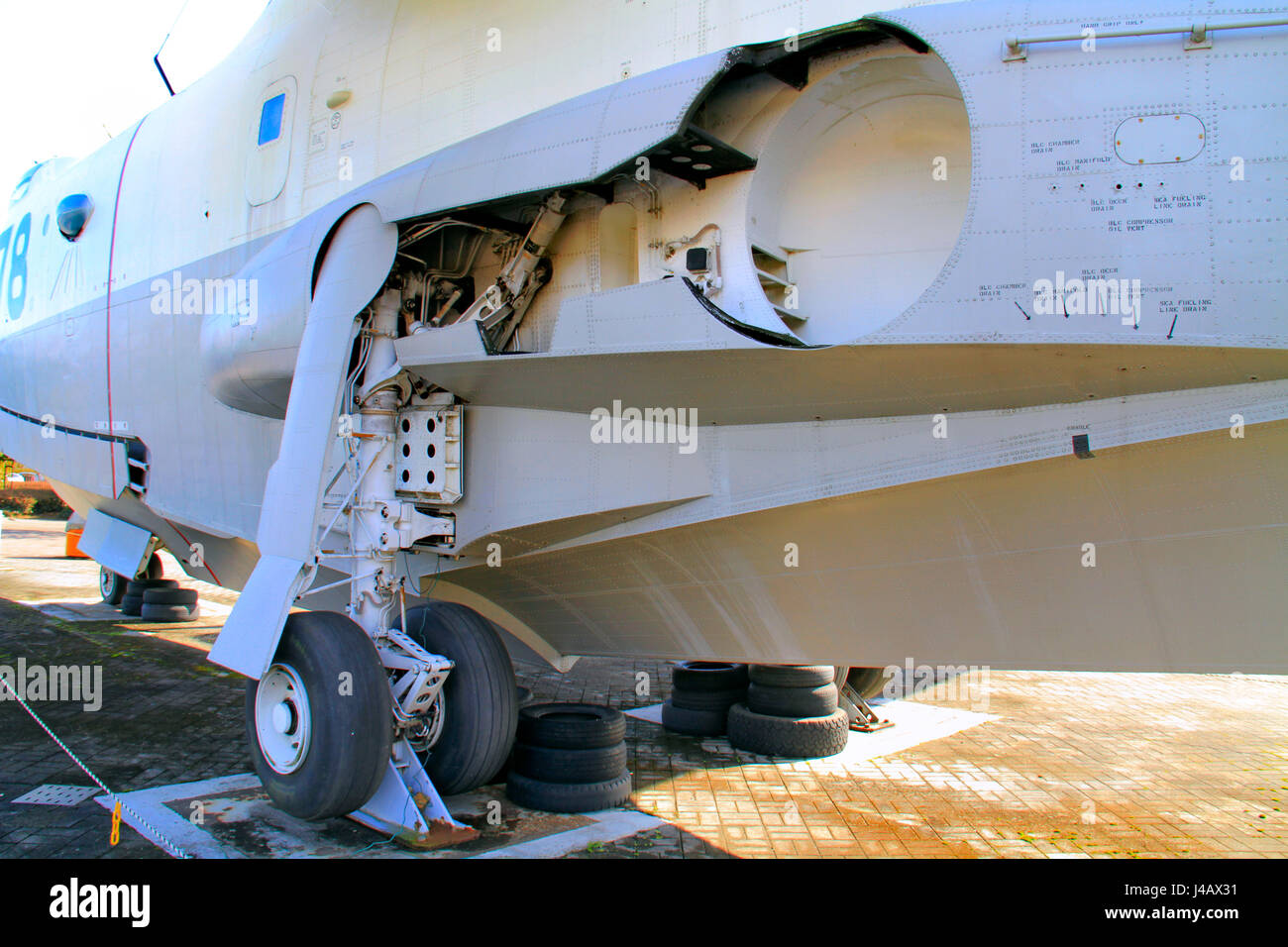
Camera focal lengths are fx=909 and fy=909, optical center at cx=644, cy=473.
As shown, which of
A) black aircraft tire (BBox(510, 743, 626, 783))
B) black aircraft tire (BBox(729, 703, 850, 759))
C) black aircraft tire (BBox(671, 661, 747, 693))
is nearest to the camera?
black aircraft tire (BBox(510, 743, 626, 783))

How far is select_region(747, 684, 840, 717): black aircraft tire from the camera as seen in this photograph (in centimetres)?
726

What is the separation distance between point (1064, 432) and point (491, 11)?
4369 millimetres

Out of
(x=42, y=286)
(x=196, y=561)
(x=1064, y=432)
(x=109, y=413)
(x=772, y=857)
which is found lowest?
(x=772, y=857)

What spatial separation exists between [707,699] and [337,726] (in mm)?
3817

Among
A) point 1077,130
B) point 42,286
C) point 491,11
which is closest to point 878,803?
point 1077,130

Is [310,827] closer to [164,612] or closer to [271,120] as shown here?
[271,120]

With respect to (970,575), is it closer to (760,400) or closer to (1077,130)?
(760,400)

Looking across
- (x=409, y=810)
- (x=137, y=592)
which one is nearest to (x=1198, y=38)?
(x=409, y=810)

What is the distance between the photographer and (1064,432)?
4.11m

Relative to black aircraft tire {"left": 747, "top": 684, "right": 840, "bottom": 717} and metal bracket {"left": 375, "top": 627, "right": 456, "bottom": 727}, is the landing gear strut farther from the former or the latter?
metal bracket {"left": 375, "top": 627, "right": 456, "bottom": 727}

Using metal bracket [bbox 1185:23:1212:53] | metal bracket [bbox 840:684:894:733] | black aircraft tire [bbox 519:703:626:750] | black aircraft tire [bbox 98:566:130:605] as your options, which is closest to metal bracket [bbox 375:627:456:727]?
black aircraft tire [bbox 519:703:626:750]

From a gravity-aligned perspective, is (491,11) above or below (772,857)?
above

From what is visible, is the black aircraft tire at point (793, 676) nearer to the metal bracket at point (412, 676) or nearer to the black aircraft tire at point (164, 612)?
the metal bracket at point (412, 676)

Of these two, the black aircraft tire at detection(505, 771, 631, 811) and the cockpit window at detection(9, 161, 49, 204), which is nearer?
the black aircraft tire at detection(505, 771, 631, 811)
